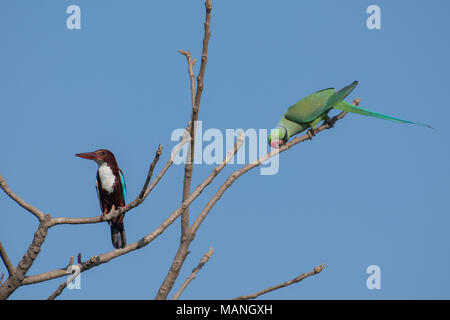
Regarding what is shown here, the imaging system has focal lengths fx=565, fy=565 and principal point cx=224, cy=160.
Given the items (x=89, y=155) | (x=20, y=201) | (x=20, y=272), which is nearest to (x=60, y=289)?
(x=20, y=272)

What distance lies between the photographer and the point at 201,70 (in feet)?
9.64

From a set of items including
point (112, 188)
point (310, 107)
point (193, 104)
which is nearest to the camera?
point (193, 104)

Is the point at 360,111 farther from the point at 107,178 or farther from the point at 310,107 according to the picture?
the point at 107,178

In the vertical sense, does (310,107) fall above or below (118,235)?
above

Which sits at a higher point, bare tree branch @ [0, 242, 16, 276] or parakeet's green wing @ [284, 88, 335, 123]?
parakeet's green wing @ [284, 88, 335, 123]

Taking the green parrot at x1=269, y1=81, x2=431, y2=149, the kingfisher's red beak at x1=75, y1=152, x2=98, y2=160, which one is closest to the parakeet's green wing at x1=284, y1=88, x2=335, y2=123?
the green parrot at x1=269, y1=81, x2=431, y2=149

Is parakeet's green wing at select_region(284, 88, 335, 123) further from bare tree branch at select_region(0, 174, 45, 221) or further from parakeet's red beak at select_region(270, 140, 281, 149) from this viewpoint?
bare tree branch at select_region(0, 174, 45, 221)

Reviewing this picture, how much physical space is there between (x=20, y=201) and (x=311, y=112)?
409 centimetres

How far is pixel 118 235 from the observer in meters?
6.71

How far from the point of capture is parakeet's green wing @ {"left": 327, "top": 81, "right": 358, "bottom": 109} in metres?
6.33

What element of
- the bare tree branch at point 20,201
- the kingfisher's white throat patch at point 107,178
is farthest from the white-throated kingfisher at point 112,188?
the bare tree branch at point 20,201

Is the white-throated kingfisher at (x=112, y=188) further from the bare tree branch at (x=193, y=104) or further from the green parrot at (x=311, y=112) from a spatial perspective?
the bare tree branch at (x=193, y=104)
